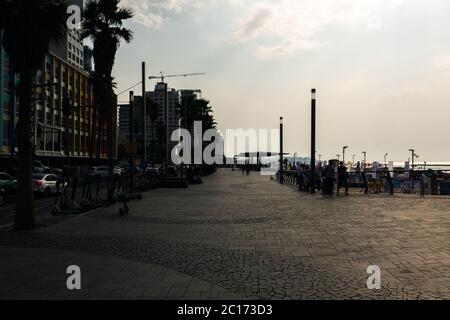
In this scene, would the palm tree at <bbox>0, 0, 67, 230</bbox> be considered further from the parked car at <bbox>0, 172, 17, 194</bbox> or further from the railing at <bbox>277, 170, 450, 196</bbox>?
the railing at <bbox>277, 170, 450, 196</bbox>

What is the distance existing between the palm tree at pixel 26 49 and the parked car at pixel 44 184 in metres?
14.4

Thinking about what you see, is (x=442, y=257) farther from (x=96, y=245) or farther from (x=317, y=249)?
(x=96, y=245)

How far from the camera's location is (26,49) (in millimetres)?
12070

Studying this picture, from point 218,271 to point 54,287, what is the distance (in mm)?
2400

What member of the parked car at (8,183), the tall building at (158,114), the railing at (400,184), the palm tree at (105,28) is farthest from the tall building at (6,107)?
the railing at (400,184)

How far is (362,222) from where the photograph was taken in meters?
12.9

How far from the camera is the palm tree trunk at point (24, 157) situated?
12242mm

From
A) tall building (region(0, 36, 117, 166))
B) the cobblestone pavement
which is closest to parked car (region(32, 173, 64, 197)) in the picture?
the cobblestone pavement

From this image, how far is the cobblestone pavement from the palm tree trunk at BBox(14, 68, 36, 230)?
2.14ft

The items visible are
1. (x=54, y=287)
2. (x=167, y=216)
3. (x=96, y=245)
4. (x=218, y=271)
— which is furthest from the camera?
(x=167, y=216)

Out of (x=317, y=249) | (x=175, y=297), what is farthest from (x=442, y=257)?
(x=175, y=297)

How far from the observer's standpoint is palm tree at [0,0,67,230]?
39.5 feet

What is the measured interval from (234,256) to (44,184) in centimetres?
2079

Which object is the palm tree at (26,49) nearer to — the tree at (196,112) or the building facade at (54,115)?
the building facade at (54,115)
